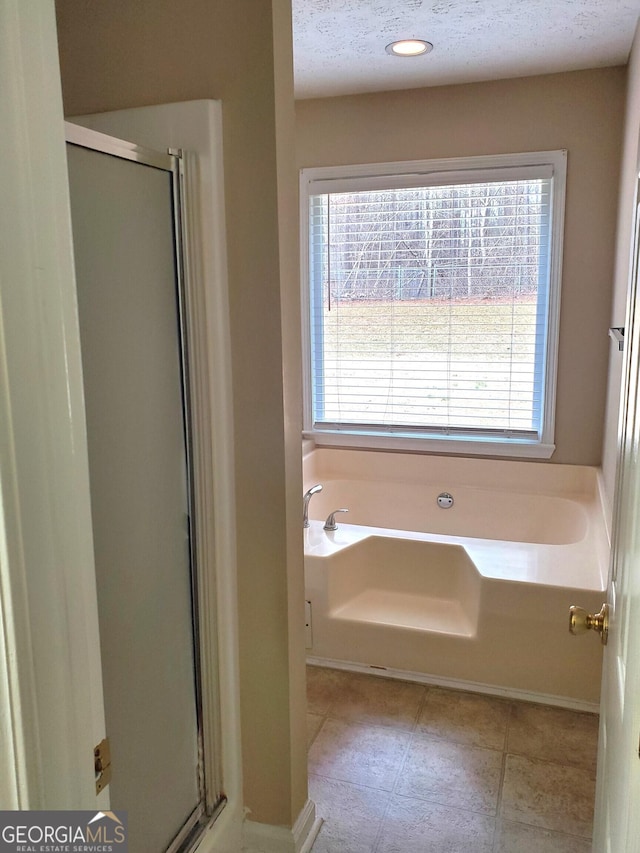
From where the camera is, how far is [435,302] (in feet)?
11.7

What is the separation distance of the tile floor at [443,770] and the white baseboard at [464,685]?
3 cm

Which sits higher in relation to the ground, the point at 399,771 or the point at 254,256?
the point at 254,256

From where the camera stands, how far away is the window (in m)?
3.36

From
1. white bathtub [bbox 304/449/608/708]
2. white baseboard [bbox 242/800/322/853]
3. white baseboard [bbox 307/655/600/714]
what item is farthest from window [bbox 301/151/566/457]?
white baseboard [bbox 242/800/322/853]

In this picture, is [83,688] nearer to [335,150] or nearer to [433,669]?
[433,669]

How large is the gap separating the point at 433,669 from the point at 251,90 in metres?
2.12

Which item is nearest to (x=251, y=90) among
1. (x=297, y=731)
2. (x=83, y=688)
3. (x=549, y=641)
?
(x=83, y=688)

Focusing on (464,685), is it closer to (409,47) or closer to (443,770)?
(443,770)

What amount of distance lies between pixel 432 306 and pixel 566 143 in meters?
0.96

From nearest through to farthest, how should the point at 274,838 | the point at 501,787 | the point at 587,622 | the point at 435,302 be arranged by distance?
the point at 587,622 < the point at 274,838 < the point at 501,787 < the point at 435,302

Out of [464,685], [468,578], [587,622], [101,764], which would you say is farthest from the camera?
[468,578]

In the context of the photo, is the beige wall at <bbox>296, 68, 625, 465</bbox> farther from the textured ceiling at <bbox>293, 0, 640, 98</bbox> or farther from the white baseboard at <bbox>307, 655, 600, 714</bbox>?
the white baseboard at <bbox>307, 655, 600, 714</bbox>

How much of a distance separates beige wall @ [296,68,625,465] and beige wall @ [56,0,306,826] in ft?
6.55

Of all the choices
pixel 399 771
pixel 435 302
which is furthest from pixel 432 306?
pixel 399 771
